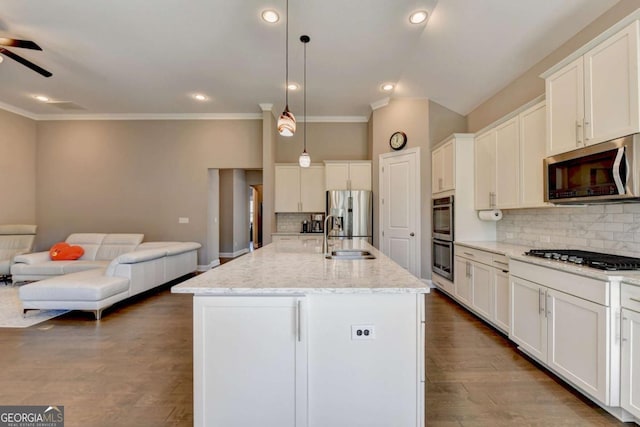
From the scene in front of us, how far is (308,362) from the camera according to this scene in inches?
54.8

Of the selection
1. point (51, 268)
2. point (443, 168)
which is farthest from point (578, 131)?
point (51, 268)

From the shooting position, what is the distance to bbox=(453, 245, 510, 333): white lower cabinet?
281 cm

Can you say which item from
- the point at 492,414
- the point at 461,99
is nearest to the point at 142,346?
the point at 492,414

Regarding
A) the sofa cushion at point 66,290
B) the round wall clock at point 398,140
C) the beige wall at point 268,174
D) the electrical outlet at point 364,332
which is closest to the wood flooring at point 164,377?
the sofa cushion at point 66,290

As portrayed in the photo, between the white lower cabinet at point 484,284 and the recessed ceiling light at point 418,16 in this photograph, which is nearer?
the white lower cabinet at point 484,284

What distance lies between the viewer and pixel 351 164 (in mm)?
5449

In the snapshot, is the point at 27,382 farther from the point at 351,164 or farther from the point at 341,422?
the point at 351,164

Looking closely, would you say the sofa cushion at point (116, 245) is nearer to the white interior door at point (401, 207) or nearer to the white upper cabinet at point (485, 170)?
the white interior door at point (401, 207)

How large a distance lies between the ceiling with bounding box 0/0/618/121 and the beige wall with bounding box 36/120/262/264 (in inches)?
31.8

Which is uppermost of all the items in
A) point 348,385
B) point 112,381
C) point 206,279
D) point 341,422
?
point 206,279

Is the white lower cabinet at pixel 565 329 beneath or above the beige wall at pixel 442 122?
beneath

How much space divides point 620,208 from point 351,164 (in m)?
3.78

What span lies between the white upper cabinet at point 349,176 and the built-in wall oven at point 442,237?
54.9 inches

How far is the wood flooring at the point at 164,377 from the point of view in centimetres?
176
